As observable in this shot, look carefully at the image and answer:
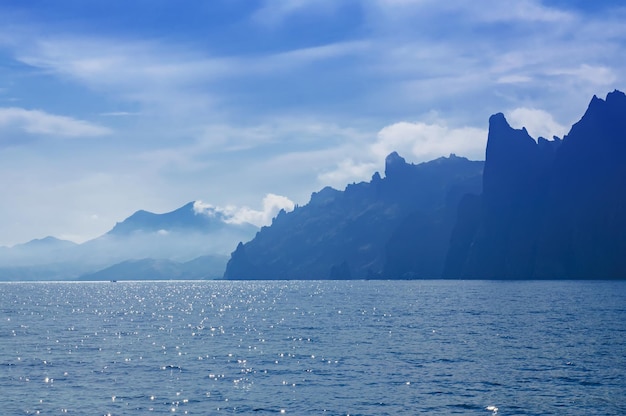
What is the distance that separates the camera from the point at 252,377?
61031mm

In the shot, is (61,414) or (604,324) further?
(604,324)

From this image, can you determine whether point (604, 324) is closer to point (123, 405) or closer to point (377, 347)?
point (377, 347)

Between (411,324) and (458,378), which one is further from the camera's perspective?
(411,324)

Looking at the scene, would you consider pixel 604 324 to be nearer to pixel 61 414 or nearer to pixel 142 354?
pixel 142 354

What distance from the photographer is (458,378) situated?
5966 cm

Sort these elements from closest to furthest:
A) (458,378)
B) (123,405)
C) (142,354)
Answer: (123,405) < (458,378) < (142,354)

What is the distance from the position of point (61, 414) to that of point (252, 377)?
18.3 metres

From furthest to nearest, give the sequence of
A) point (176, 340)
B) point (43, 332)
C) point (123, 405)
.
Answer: point (43, 332)
point (176, 340)
point (123, 405)

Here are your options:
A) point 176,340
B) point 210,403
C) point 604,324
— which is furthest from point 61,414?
point 604,324

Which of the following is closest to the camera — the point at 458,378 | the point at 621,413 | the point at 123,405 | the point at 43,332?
the point at 621,413

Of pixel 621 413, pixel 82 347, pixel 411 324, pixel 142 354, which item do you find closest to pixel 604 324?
pixel 411 324

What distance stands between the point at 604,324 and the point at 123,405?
79827 millimetres

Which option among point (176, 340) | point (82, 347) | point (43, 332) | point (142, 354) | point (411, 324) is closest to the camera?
point (142, 354)

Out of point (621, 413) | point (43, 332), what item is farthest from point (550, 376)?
point (43, 332)
